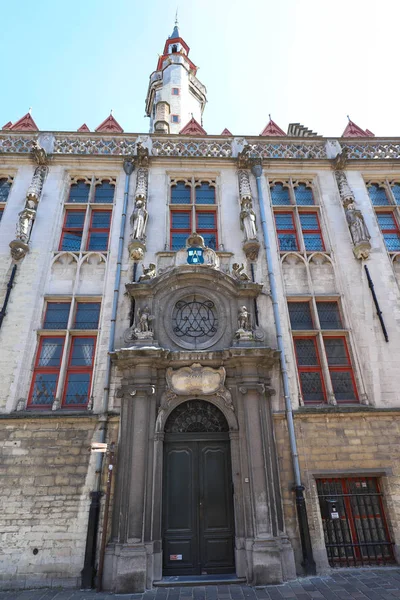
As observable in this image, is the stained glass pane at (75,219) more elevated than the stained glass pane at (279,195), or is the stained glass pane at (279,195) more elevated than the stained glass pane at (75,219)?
the stained glass pane at (279,195)

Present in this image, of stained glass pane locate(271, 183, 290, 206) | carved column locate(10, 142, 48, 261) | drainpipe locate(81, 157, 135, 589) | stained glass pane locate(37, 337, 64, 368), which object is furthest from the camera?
stained glass pane locate(271, 183, 290, 206)

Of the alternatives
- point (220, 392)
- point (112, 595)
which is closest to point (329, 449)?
point (220, 392)

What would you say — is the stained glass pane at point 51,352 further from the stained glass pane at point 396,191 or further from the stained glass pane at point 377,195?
the stained glass pane at point 396,191

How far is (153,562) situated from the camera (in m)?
7.31

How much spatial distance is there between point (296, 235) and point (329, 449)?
6.93m

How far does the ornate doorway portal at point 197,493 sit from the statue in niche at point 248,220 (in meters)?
5.55

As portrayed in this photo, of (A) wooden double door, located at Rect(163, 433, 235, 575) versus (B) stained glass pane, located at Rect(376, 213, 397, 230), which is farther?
(B) stained glass pane, located at Rect(376, 213, 397, 230)

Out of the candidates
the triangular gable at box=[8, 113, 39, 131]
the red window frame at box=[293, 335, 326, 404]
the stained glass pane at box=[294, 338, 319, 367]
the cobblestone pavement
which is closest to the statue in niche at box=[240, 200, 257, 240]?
the red window frame at box=[293, 335, 326, 404]

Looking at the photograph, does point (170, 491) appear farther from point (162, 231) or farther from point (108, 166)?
point (108, 166)

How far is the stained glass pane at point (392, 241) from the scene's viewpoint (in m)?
12.0

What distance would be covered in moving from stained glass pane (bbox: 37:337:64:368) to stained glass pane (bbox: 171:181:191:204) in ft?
20.7

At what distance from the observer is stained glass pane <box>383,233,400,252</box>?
11984 mm

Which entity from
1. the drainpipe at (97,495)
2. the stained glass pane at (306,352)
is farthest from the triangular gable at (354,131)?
the drainpipe at (97,495)

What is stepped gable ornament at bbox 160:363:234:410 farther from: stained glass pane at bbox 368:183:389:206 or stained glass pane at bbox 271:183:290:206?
stained glass pane at bbox 368:183:389:206
